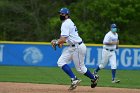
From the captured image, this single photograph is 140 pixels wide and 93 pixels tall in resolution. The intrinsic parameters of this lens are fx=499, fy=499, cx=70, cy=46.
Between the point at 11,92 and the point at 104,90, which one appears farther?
the point at 104,90

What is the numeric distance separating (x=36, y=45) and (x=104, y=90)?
11.3 m

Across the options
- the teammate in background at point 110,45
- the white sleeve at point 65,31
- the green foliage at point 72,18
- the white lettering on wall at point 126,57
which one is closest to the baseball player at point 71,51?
the white sleeve at point 65,31

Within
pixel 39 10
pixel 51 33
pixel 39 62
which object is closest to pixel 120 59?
pixel 39 62

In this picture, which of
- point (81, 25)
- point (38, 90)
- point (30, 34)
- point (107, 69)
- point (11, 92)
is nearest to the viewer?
point (11, 92)

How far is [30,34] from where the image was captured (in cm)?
3919

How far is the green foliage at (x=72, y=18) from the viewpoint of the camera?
3606cm

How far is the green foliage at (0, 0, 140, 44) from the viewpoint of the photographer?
36.1 metres

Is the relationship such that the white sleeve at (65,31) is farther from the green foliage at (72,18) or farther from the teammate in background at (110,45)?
the green foliage at (72,18)

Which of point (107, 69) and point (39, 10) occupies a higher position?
point (39, 10)

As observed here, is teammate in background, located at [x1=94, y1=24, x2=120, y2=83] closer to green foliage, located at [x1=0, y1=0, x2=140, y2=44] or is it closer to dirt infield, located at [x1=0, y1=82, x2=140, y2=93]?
dirt infield, located at [x1=0, y1=82, x2=140, y2=93]

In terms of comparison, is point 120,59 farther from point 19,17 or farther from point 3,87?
point 19,17

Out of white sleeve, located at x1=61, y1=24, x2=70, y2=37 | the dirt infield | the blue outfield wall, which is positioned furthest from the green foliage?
white sleeve, located at x1=61, y1=24, x2=70, y2=37

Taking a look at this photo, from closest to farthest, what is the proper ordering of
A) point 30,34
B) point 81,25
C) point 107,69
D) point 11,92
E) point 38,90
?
1. point 11,92
2. point 38,90
3. point 107,69
4. point 81,25
5. point 30,34

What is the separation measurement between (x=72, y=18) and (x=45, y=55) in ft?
45.6
